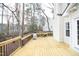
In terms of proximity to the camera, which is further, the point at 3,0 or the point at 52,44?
the point at 52,44

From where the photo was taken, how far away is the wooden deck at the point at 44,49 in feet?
10.0

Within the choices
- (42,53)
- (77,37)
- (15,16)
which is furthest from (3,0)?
(77,37)

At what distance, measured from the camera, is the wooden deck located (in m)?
3.06

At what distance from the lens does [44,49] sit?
312 centimetres

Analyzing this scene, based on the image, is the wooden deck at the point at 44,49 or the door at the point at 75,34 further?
the door at the point at 75,34

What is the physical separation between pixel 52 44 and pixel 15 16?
1.00 m

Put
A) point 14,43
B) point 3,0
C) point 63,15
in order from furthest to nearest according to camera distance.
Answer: point 63,15 < point 14,43 < point 3,0

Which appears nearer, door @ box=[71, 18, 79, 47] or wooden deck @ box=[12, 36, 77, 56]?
wooden deck @ box=[12, 36, 77, 56]

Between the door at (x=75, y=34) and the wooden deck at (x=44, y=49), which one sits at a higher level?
the door at (x=75, y=34)

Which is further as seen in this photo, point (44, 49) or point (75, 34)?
point (75, 34)

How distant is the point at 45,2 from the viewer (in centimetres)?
302

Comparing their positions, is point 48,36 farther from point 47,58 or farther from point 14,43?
point 14,43

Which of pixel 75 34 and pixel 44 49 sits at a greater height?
pixel 75 34

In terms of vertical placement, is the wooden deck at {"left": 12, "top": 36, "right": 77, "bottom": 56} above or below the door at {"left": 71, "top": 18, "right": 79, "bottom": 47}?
below
